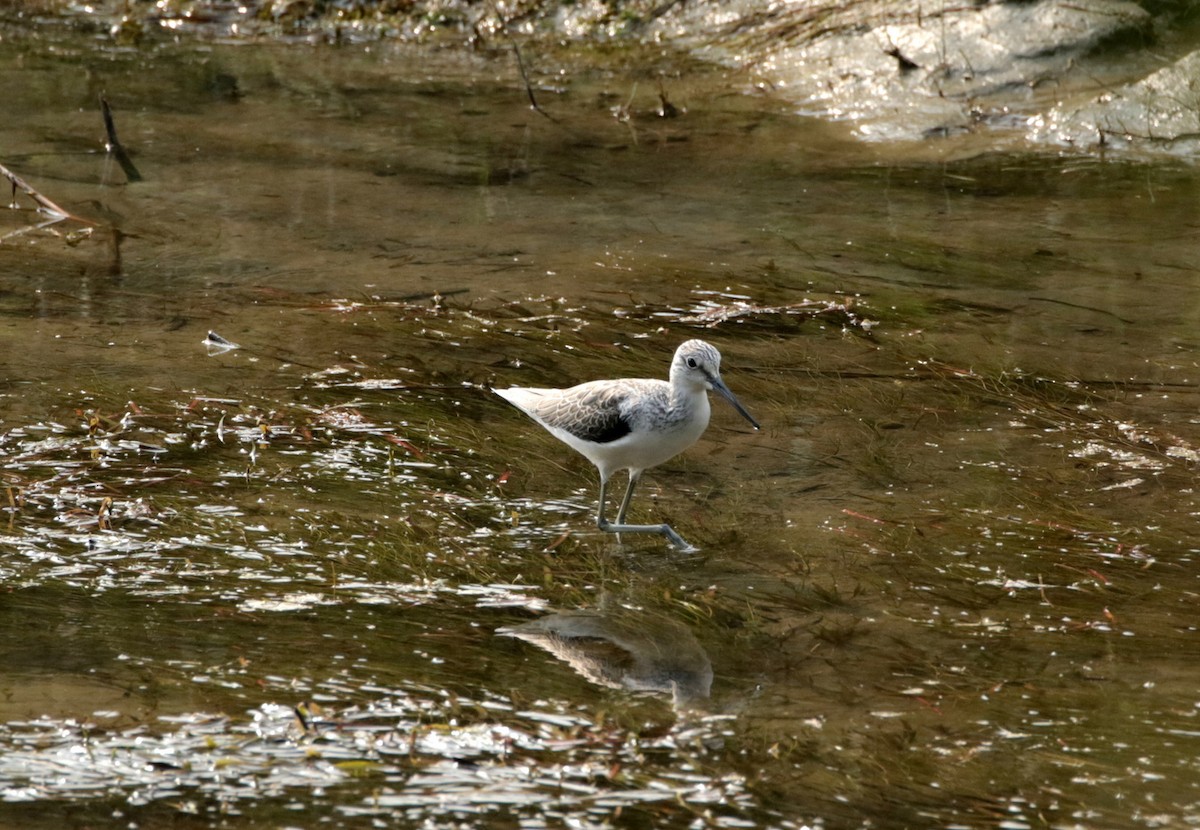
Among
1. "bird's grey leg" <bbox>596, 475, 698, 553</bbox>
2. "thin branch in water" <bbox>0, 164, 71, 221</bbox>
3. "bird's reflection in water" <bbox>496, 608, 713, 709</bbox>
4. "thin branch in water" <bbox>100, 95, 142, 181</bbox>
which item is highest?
"thin branch in water" <bbox>100, 95, 142, 181</bbox>

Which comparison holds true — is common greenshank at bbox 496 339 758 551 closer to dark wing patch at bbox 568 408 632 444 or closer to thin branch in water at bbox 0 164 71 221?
dark wing patch at bbox 568 408 632 444

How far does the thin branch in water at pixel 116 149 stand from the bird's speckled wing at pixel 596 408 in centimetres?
553

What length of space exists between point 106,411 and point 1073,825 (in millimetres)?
4637

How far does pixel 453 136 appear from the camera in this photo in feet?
38.7

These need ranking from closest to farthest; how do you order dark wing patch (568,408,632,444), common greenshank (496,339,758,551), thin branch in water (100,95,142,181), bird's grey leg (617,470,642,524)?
common greenshank (496,339,758,551)
dark wing patch (568,408,632,444)
bird's grey leg (617,470,642,524)
thin branch in water (100,95,142,181)

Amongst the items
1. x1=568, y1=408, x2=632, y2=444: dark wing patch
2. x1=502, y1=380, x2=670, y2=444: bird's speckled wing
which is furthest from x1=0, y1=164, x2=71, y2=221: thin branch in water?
x1=568, y1=408, x2=632, y2=444: dark wing patch

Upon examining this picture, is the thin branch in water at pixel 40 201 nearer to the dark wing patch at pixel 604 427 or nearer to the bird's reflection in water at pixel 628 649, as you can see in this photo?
the dark wing patch at pixel 604 427

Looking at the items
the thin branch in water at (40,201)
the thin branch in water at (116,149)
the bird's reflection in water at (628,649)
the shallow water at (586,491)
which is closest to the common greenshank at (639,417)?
the shallow water at (586,491)

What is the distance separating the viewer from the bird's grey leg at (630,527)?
582 centimetres

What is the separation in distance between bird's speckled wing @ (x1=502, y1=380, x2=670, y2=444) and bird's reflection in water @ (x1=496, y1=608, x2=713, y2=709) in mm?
811

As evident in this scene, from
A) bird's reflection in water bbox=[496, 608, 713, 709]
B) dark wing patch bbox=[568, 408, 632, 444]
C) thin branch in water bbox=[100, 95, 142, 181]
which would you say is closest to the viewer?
bird's reflection in water bbox=[496, 608, 713, 709]

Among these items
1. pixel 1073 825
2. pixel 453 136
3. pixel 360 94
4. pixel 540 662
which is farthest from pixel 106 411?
pixel 360 94

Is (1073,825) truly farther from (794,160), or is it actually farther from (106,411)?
(794,160)

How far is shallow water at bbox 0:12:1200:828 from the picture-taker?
169 inches
